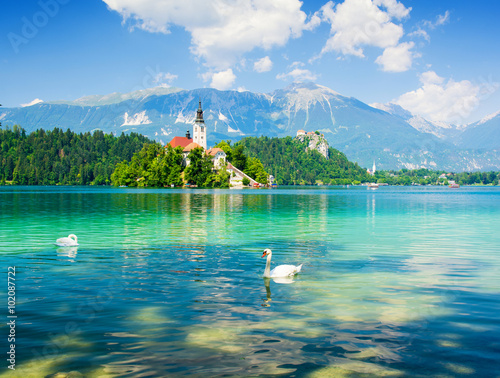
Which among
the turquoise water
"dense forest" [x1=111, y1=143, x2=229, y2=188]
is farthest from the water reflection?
"dense forest" [x1=111, y1=143, x2=229, y2=188]

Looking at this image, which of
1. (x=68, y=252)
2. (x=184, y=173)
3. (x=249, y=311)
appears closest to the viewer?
(x=249, y=311)

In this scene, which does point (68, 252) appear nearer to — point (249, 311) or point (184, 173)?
point (249, 311)

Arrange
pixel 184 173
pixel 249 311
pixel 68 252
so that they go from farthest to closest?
pixel 184 173 → pixel 68 252 → pixel 249 311

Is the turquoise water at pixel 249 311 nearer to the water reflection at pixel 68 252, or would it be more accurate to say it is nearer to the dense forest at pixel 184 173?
the water reflection at pixel 68 252

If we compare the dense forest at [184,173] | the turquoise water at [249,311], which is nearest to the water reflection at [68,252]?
the turquoise water at [249,311]

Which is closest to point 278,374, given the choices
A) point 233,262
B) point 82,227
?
point 233,262

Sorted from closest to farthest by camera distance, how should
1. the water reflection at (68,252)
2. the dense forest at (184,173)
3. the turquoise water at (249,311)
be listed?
the turquoise water at (249,311) < the water reflection at (68,252) < the dense forest at (184,173)

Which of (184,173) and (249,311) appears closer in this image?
(249,311)

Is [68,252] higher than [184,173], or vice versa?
[184,173]

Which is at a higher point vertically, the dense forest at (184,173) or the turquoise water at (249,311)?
the dense forest at (184,173)

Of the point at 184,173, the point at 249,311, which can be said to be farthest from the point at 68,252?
the point at 184,173

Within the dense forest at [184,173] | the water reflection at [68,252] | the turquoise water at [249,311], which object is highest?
the dense forest at [184,173]

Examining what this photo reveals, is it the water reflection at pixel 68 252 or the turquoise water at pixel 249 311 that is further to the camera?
the water reflection at pixel 68 252

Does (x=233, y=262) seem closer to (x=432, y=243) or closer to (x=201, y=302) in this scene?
(x=201, y=302)
